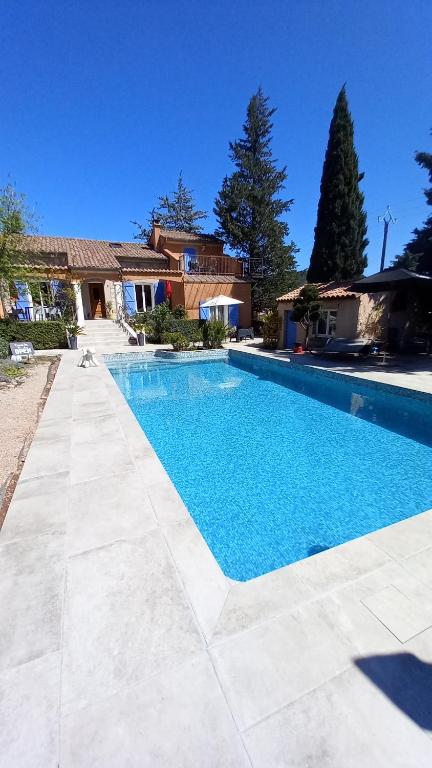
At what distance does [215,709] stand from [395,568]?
180cm

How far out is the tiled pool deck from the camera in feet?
4.86

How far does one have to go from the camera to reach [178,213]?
3431cm

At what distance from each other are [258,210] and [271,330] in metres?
11.6

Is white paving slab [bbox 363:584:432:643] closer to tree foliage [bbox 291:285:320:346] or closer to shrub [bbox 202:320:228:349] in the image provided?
tree foliage [bbox 291:285:320:346]

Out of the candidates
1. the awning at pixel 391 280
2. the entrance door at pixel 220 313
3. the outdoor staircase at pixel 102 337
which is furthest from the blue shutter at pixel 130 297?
the awning at pixel 391 280

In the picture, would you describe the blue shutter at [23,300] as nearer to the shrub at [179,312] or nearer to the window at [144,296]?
the window at [144,296]

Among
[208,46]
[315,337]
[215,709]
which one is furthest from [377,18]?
[215,709]

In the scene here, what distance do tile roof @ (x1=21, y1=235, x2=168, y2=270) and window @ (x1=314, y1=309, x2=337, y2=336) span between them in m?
12.4

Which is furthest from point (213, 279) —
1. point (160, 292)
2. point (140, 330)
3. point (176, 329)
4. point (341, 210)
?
point (341, 210)

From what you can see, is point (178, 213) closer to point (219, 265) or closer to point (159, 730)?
point (219, 265)

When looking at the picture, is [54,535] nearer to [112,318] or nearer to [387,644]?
[387,644]

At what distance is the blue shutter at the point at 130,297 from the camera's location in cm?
1914

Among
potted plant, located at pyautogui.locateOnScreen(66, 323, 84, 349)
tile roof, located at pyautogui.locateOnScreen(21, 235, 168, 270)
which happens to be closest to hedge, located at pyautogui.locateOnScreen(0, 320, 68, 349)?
potted plant, located at pyautogui.locateOnScreen(66, 323, 84, 349)

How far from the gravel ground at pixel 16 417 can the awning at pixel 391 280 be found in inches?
433
